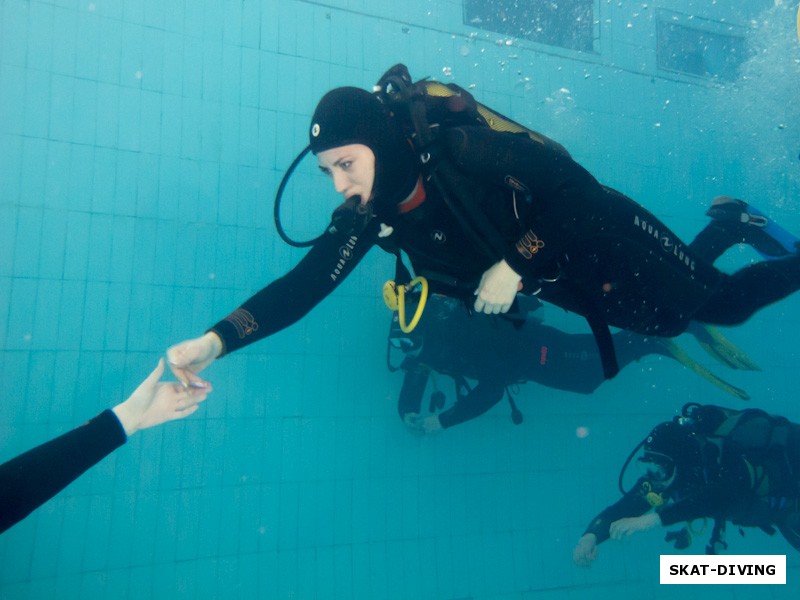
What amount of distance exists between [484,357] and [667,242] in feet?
8.66

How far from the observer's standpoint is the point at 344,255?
3.06 meters

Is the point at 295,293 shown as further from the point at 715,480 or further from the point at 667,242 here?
the point at 715,480

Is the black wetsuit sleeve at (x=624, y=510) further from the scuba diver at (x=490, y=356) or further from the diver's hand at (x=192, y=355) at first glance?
the diver's hand at (x=192, y=355)

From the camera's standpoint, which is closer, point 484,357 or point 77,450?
point 77,450

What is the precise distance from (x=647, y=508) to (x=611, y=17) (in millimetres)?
7426

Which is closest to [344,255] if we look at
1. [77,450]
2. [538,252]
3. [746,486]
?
[538,252]

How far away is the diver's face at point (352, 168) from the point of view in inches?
95.0

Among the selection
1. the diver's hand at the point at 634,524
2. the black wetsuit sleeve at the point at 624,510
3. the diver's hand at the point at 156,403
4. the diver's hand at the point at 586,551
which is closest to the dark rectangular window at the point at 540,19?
the black wetsuit sleeve at the point at 624,510

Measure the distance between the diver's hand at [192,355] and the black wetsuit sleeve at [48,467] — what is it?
0.42m

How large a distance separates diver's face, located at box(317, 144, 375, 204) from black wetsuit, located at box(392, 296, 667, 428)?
2964mm

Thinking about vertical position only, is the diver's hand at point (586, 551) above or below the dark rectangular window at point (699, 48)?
below

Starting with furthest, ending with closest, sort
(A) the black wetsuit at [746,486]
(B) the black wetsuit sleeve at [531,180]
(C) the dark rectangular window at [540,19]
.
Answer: (C) the dark rectangular window at [540,19]
(A) the black wetsuit at [746,486]
(B) the black wetsuit sleeve at [531,180]

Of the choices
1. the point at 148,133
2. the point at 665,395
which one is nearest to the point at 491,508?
the point at 665,395

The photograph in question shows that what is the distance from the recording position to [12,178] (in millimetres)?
5465
